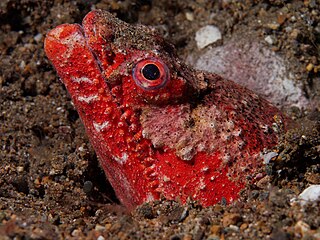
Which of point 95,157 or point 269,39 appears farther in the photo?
point 269,39

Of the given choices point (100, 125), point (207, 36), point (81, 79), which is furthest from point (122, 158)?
point (207, 36)

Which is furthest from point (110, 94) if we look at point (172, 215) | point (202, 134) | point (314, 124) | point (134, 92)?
point (314, 124)

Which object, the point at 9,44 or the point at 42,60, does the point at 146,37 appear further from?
the point at 9,44

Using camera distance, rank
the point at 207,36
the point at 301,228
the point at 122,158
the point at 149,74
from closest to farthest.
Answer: the point at 301,228
the point at 149,74
the point at 122,158
the point at 207,36

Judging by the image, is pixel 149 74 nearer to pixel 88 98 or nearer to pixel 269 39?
pixel 88 98

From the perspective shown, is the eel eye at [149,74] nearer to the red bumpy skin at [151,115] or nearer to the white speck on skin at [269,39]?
the red bumpy skin at [151,115]

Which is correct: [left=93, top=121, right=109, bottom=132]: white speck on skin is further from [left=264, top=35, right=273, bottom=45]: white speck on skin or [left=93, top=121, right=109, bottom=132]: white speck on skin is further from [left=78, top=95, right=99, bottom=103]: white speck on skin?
[left=264, top=35, right=273, bottom=45]: white speck on skin

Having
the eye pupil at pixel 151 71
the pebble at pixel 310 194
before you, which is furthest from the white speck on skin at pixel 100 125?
the pebble at pixel 310 194
